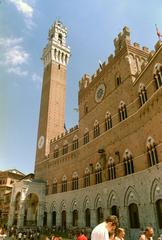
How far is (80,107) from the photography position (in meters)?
29.2

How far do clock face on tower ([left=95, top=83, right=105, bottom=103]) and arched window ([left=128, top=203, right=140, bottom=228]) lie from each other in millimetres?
11855

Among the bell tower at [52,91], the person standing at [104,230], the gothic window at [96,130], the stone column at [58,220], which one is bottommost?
the person standing at [104,230]

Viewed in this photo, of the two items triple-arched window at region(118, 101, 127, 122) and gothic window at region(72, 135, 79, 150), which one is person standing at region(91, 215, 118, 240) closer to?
triple-arched window at region(118, 101, 127, 122)

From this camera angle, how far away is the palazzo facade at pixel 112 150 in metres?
15.9

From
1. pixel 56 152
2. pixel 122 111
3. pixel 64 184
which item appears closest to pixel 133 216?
pixel 122 111

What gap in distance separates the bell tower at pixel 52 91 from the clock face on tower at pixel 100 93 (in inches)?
506

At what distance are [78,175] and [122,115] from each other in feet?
32.1

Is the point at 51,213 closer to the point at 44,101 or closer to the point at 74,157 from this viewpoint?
the point at 74,157

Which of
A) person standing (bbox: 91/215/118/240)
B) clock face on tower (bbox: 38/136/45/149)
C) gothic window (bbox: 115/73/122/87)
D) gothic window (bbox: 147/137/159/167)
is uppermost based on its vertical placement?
gothic window (bbox: 115/73/122/87)

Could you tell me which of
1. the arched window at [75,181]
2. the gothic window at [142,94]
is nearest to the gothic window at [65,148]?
the arched window at [75,181]

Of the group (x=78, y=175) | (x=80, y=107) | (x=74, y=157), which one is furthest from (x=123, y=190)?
(x=80, y=107)

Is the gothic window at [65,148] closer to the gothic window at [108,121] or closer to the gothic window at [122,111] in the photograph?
the gothic window at [108,121]

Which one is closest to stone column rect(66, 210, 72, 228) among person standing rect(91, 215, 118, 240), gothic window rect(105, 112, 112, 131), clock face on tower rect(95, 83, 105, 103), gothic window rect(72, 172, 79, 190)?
gothic window rect(72, 172, 79, 190)

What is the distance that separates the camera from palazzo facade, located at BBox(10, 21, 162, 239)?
52.2 feet
